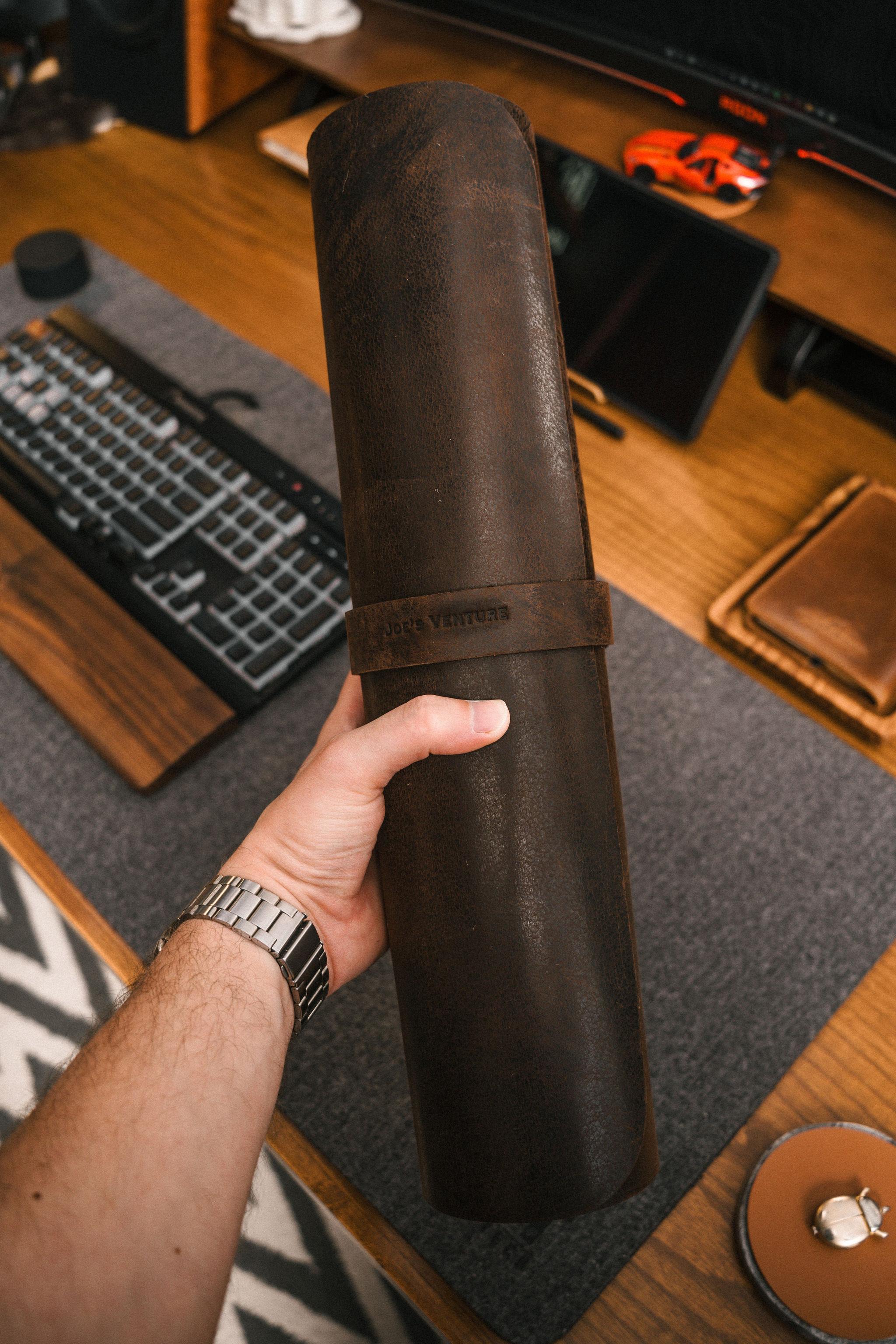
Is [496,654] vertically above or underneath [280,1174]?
above

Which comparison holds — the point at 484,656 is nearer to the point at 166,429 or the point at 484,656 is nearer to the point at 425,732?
the point at 425,732

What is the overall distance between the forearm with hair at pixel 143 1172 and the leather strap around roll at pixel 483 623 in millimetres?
196

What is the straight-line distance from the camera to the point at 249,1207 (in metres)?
0.51

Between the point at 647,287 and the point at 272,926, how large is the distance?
1.98ft

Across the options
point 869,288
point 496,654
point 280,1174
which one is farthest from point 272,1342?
point 869,288

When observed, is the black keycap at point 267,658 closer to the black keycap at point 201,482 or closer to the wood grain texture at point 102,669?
the wood grain texture at point 102,669

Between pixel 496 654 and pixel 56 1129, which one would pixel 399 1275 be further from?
pixel 496 654

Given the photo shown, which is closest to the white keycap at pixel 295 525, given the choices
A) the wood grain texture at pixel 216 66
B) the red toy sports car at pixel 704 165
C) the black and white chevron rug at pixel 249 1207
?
the black and white chevron rug at pixel 249 1207

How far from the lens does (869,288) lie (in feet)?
2.40

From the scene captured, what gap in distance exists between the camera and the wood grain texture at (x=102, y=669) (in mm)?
622

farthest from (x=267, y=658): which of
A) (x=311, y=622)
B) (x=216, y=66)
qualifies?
(x=216, y=66)

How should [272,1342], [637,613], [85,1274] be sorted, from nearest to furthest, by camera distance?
1. [85,1274]
2. [272,1342]
3. [637,613]

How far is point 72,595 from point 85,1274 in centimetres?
48

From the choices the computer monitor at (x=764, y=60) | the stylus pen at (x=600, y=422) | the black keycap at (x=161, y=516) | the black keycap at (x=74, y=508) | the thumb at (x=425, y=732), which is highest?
the computer monitor at (x=764, y=60)
